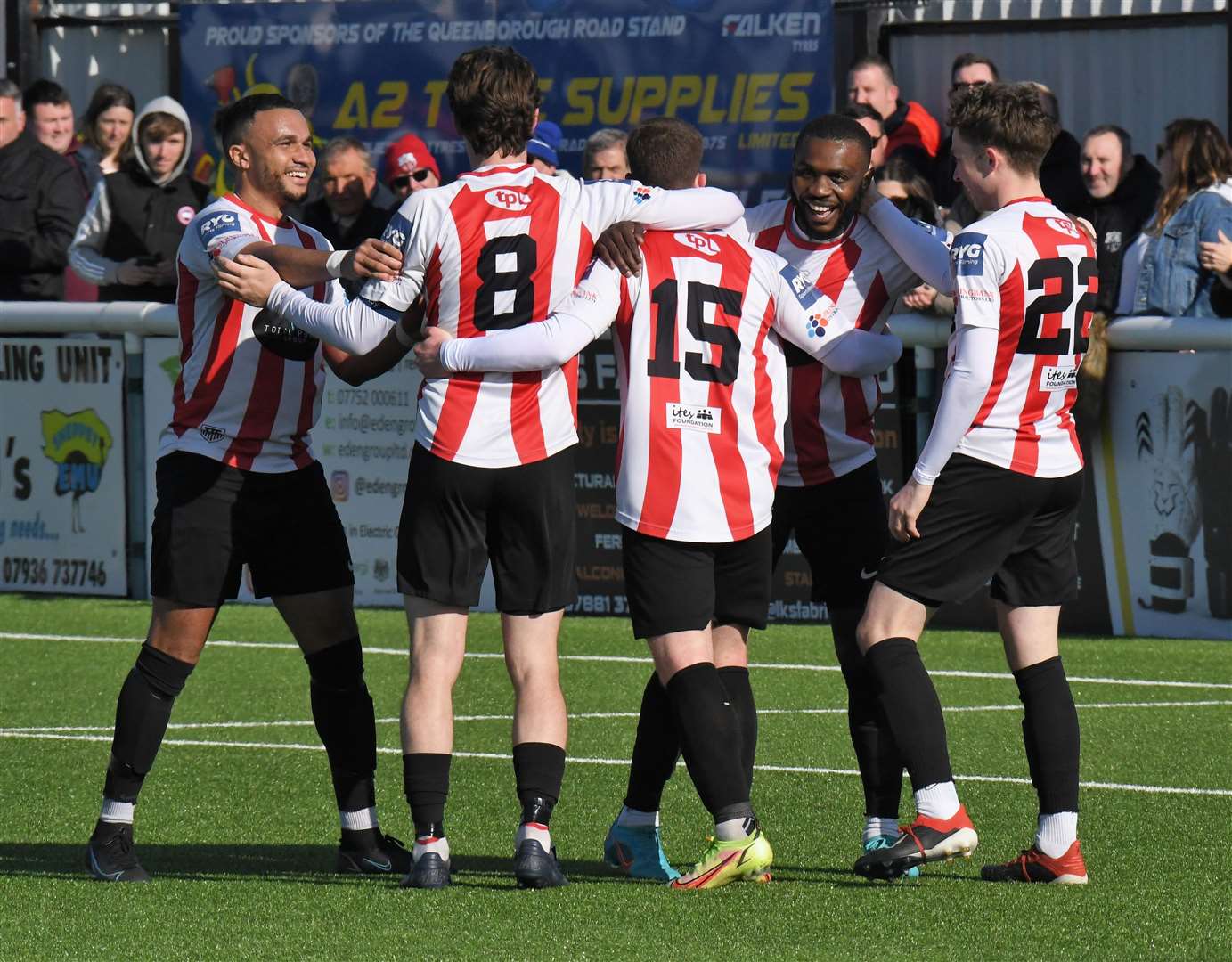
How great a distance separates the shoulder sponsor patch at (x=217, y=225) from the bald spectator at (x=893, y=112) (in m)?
6.64

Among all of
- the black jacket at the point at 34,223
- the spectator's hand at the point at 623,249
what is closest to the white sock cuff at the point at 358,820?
the spectator's hand at the point at 623,249

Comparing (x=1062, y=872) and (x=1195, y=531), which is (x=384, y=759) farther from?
(x=1195, y=531)

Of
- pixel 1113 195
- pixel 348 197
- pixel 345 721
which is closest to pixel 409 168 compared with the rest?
pixel 348 197

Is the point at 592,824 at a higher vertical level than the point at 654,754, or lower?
A: lower

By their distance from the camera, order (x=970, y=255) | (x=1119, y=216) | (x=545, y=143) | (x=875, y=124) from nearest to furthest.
→ (x=970, y=255) → (x=1119, y=216) → (x=875, y=124) → (x=545, y=143)

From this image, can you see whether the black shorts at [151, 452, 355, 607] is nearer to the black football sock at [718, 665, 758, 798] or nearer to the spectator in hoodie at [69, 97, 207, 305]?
the black football sock at [718, 665, 758, 798]

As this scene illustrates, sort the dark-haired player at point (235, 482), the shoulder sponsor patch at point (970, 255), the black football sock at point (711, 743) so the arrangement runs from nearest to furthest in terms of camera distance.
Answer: the shoulder sponsor patch at point (970, 255) < the black football sock at point (711, 743) < the dark-haired player at point (235, 482)

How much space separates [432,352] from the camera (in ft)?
17.5

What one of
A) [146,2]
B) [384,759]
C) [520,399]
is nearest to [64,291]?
[146,2]

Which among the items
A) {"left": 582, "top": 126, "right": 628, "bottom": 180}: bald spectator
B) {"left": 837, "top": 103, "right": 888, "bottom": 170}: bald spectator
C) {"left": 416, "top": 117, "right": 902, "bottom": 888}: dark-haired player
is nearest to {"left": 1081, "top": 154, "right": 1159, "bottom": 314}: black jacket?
{"left": 837, "top": 103, "right": 888, "bottom": 170}: bald spectator

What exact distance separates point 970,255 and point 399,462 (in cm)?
609

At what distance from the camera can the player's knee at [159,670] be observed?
19.0 ft

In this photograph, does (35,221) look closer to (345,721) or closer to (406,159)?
(406,159)

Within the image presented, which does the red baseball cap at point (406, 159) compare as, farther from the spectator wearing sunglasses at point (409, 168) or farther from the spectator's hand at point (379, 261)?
the spectator's hand at point (379, 261)
